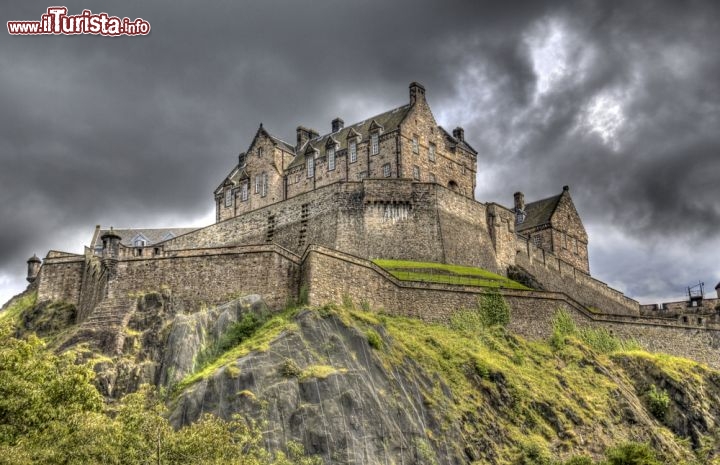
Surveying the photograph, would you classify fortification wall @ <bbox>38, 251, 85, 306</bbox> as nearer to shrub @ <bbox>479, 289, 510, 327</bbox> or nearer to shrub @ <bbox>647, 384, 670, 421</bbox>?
shrub @ <bbox>479, 289, 510, 327</bbox>

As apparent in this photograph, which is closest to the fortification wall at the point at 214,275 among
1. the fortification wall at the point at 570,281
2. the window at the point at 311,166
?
the window at the point at 311,166

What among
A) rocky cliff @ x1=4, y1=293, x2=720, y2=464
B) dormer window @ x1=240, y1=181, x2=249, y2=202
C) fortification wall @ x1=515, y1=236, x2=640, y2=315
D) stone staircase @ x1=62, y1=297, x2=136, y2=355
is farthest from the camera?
dormer window @ x1=240, y1=181, x2=249, y2=202

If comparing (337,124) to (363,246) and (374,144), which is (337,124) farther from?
(363,246)

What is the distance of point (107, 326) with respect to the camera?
173ft

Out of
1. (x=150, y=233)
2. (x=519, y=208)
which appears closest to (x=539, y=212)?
(x=519, y=208)

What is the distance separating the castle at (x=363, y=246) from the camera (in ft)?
186

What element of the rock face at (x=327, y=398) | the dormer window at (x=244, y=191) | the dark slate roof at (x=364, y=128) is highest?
the dark slate roof at (x=364, y=128)

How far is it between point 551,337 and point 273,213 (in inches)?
976

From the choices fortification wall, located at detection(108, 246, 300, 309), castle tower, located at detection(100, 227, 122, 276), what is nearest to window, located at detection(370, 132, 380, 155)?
fortification wall, located at detection(108, 246, 300, 309)

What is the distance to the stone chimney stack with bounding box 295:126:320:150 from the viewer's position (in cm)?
8736

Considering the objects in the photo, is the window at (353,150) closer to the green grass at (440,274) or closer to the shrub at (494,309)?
the green grass at (440,274)

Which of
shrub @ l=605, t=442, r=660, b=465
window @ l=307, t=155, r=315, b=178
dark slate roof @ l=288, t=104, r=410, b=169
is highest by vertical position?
dark slate roof @ l=288, t=104, r=410, b=169

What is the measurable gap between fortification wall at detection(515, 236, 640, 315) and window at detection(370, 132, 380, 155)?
14.9 metres

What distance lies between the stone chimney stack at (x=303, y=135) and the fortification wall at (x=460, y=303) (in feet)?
101
